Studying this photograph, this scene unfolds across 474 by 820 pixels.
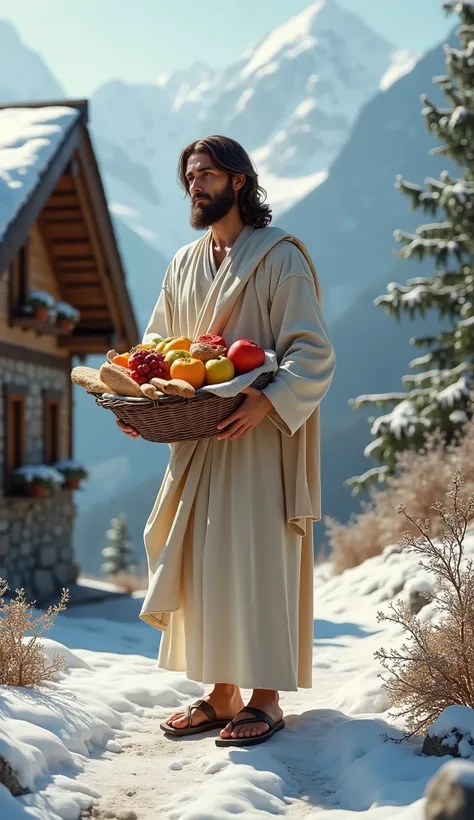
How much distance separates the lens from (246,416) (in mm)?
3672

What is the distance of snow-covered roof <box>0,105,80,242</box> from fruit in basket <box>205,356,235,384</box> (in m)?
6.29

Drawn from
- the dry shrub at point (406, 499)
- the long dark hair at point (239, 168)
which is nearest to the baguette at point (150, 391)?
the long dark hair at point (239, 168)

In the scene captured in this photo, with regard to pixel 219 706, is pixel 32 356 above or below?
above

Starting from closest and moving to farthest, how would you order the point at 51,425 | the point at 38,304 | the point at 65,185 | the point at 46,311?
the point at 38,304, the point at 46,311, the point at 65,185, the point at 51,425

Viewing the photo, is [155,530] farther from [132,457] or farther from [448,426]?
[132,457]

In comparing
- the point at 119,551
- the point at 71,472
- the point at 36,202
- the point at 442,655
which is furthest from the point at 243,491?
the point at 119,551

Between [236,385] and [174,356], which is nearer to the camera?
[236,385]

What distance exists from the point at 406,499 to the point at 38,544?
4753mm

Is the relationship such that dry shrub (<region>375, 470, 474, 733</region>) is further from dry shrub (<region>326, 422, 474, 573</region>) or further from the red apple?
dry shrub (<region>326, 422, 474, 573</region>)

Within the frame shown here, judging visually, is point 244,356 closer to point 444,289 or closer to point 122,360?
point 122,360

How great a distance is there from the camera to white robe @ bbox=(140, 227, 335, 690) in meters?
3.76

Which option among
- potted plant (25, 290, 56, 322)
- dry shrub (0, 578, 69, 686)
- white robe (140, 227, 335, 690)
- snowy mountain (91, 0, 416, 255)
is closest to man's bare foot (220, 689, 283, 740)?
white robe (140, 227, 335, 690)

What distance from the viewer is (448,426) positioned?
39.4 ft

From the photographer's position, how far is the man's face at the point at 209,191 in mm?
4109
